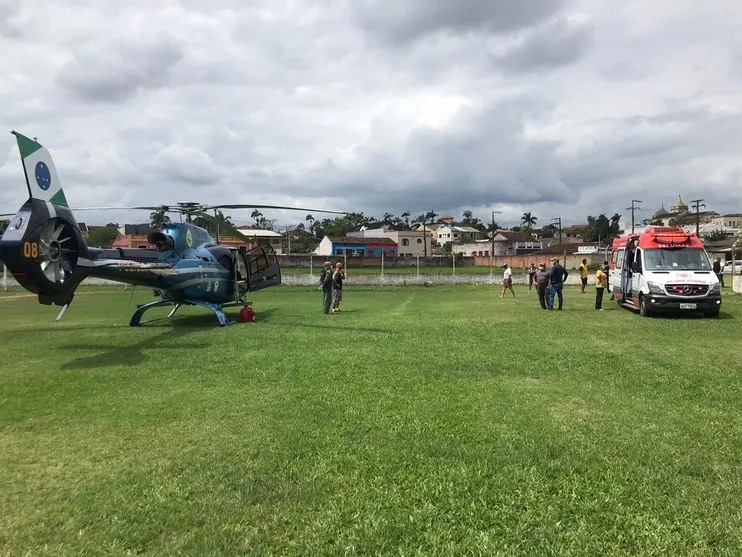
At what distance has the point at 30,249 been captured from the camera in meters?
8.66

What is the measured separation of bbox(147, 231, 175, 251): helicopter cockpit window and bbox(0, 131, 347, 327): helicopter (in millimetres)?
25

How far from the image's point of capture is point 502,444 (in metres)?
4.86

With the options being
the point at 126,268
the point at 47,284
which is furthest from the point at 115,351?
the point at 126,268

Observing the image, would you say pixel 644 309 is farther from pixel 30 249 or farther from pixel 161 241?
pixel 30 249

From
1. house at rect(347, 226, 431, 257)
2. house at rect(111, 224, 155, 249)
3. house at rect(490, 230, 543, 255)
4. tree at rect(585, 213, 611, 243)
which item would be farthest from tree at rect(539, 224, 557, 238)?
house at rect(111, 224, 155, 249)

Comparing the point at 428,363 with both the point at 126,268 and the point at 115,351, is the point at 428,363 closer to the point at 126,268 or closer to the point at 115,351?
the point at 115,351

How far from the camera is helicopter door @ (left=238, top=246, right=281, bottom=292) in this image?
16875 mm

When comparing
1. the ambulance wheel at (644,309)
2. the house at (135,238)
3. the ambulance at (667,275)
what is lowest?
the ambulance wheel at (644,309)

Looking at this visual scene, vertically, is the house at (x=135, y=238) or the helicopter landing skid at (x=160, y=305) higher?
the house at (x=135, y=238)

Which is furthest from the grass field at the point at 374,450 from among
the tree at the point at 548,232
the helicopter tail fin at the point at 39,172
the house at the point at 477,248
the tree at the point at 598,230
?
the tree at the point at 548,232

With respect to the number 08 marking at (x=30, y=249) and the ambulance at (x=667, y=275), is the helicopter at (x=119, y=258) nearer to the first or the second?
the number 08 marking at (x=30, y=249)

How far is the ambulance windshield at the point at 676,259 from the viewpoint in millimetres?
15297

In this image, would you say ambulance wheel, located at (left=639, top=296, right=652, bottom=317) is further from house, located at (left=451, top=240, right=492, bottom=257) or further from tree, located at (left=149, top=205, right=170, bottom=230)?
house, located at (left=451, top=240, right=492, bottom=257)

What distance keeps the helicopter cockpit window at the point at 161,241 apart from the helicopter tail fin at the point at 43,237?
161 inches
